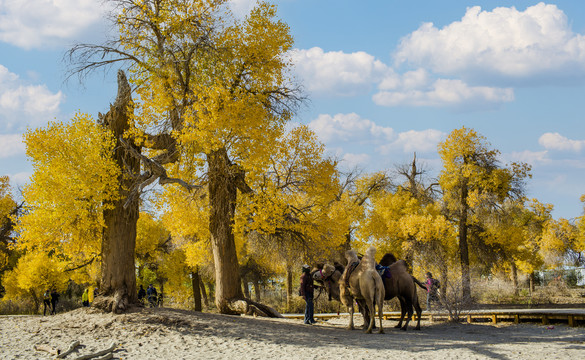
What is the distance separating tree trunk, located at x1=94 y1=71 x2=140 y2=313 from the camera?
15609 millimetres

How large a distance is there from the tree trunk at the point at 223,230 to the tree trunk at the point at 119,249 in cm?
319

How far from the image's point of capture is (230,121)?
1634 centimetres

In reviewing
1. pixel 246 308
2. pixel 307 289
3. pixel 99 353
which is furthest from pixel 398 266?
pixel 99 353

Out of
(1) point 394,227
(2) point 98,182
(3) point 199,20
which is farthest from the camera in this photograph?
(1) point 394,227

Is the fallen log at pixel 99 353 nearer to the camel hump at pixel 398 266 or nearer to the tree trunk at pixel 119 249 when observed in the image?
the tree trunk at pixel 119 249

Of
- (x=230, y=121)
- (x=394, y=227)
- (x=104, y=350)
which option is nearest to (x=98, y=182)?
(x=230, y=121)

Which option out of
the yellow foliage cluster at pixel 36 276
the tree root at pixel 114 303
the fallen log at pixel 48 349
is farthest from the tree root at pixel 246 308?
the yellow foliage cluster at pixel 36 276

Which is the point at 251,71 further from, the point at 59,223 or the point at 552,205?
the point at 552,205

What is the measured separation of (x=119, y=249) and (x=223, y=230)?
13.2 feet

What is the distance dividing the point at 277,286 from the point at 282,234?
3604 cm

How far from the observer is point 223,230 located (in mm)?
18969

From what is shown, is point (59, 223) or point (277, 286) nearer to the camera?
point (59, 223)

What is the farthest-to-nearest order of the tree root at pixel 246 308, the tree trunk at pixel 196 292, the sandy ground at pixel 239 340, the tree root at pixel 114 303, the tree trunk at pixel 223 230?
1. the tree trunk at pixel 196 292
2. the tree trunk at pixel 223 230
3. the tree root at pixel 246 308
4. the tree root at pixel 114 303
5. the sandy ground at pixel 239 340

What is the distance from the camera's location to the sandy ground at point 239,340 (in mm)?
11297
